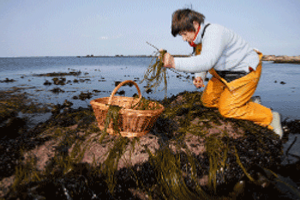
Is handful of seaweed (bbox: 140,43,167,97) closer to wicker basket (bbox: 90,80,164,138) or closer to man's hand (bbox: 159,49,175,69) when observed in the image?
man's hand (bbox: 159,49,175,69)

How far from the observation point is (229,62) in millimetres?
3408

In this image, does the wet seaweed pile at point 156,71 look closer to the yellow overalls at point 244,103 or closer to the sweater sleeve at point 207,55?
the sweater sleeve at point 207,55

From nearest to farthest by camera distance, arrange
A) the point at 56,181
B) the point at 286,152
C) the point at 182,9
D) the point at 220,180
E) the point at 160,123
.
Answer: the point at 56,181 → the point at 220,180 → the point at 286,152 → the point at 182,9 → the point at 160,123

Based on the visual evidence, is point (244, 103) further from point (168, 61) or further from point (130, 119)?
point (130, 119)

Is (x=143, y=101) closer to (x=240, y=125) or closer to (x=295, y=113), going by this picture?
(x=240, y=125)

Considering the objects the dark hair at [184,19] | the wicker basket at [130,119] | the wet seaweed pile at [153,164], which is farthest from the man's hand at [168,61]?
the wet seaweed pile at [153,164]

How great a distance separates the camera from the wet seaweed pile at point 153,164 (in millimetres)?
2109

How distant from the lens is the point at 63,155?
2.61 meters

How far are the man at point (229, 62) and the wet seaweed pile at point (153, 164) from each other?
0.28m

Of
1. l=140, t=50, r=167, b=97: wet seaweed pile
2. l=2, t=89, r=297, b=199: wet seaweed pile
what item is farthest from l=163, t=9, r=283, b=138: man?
l=2, t=89, r=297, b=199: wet seaweed pile

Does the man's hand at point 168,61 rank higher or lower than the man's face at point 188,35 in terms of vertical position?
lower

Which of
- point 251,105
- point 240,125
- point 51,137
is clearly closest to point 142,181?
point 51,137

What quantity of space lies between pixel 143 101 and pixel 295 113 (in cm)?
472

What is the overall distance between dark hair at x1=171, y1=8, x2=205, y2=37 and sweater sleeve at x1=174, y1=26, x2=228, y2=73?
0.95 ft
